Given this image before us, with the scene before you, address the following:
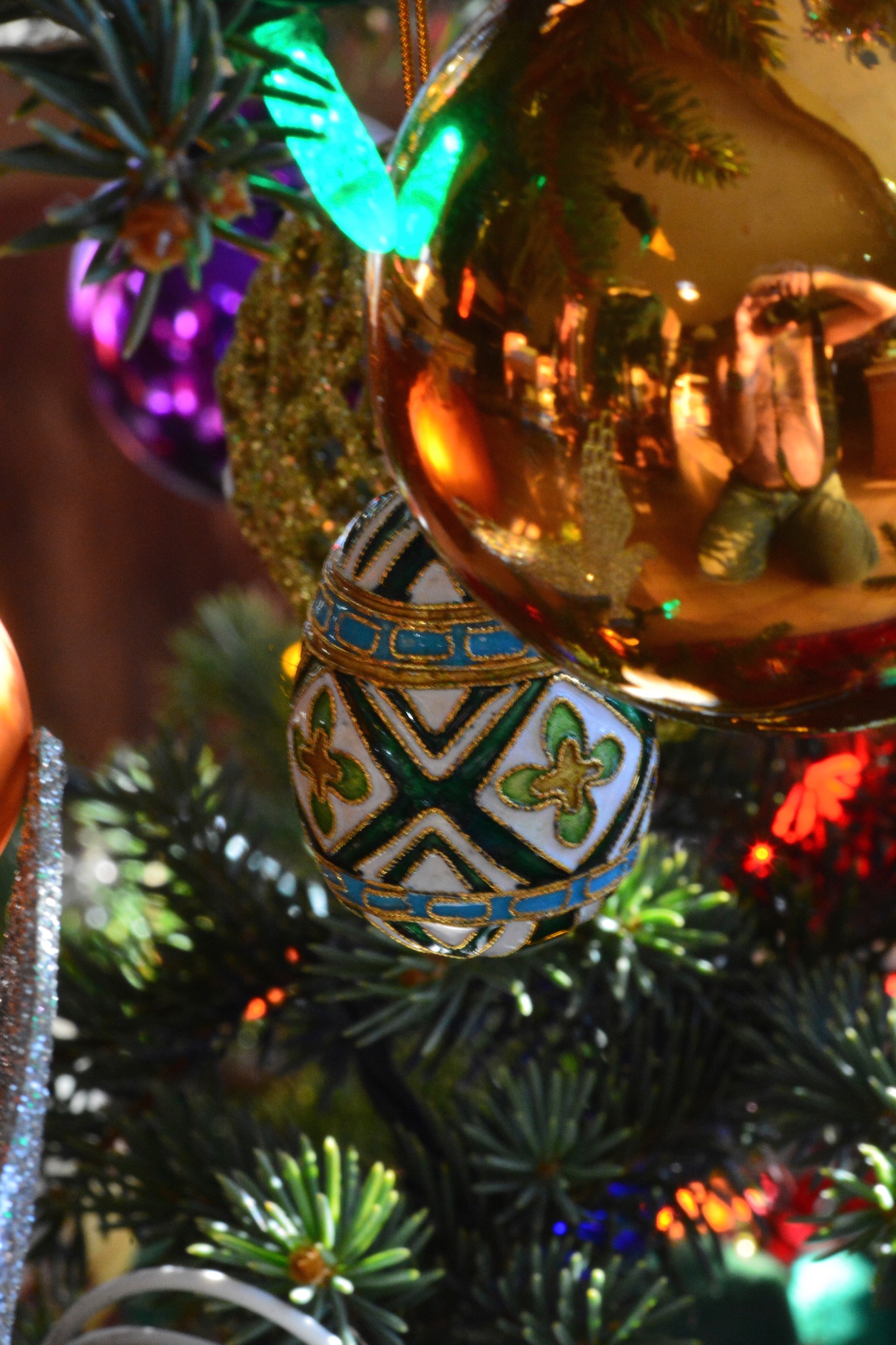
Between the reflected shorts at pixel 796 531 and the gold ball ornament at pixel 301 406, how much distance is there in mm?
210

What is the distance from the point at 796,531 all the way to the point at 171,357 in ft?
1.39

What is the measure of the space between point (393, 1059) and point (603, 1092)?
0.09 metres

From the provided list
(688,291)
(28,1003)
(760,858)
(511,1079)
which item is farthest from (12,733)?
(760,858)

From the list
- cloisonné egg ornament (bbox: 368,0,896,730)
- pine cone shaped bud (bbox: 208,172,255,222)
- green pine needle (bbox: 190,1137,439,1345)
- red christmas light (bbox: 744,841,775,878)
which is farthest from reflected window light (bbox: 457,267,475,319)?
red christmas light (bbox: 744,841,775,878)

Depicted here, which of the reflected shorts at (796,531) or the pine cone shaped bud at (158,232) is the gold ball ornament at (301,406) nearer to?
the pine cone shaped bud at (158,232)

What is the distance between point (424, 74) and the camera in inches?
10.2

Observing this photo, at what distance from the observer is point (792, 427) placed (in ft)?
0.58

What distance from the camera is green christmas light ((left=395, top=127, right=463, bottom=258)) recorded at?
0.20m

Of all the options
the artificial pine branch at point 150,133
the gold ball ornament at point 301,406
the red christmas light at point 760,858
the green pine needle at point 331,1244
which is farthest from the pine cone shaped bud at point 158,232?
the red christmas light at point 760,858

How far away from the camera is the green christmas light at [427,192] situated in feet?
0.65

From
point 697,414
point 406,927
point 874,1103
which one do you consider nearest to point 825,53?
point 697,414

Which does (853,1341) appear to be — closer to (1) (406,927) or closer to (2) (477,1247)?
(2) (477,1247)

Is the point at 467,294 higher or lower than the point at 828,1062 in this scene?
higher

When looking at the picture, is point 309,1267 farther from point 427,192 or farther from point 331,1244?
point 427,192
